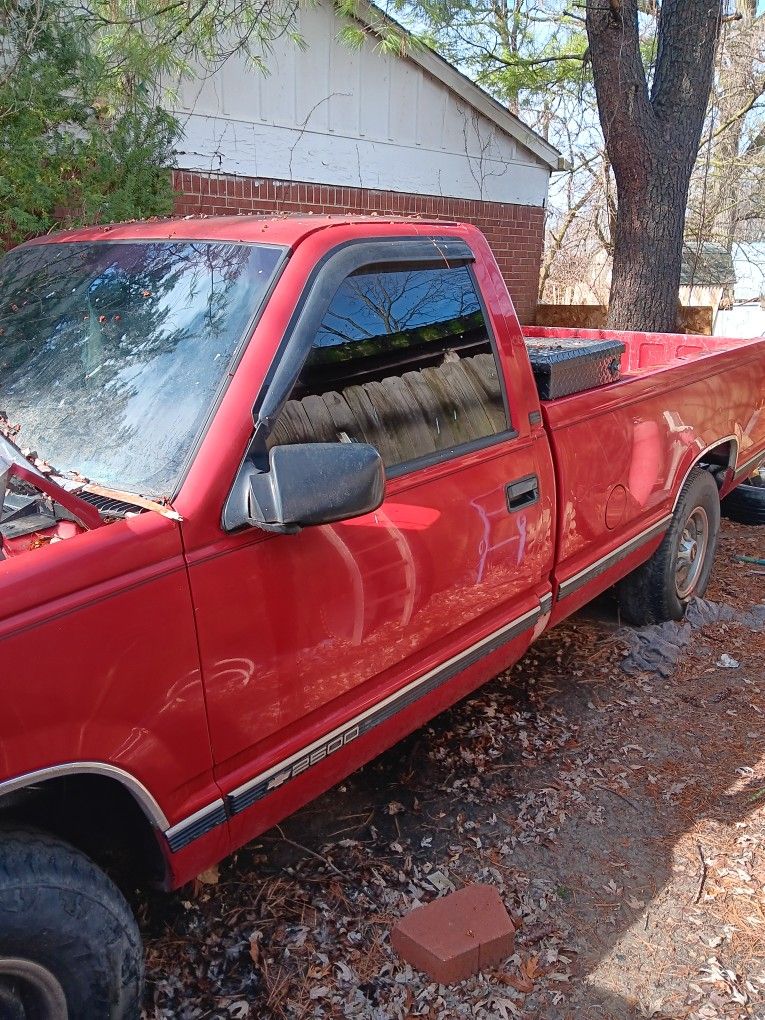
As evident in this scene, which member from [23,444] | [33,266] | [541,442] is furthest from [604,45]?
[23,444]

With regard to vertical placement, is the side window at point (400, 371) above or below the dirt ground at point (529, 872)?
above

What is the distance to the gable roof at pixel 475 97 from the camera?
27.4 ft

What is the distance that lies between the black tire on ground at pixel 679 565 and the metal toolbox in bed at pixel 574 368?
1034 mm

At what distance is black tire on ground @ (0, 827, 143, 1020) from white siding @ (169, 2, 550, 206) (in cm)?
630

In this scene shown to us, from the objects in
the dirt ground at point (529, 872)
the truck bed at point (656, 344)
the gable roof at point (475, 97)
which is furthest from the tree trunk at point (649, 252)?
the dirt ground at point (529, 872)

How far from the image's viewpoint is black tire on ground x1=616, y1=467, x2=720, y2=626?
4.54 metres

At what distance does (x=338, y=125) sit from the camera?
27.5 feet

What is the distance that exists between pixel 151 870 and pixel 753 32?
18.6 metres

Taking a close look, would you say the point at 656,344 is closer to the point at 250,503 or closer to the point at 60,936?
the point at 250,503

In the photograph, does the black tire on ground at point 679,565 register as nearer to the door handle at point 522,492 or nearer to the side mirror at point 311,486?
the door handle at point 522,492

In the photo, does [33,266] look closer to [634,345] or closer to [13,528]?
[13,528]

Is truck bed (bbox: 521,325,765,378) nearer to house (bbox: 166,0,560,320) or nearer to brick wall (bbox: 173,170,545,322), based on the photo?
brick wall (bbox: 173,170,545,322)

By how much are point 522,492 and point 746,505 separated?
13.5ft

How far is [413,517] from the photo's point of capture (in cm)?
255
